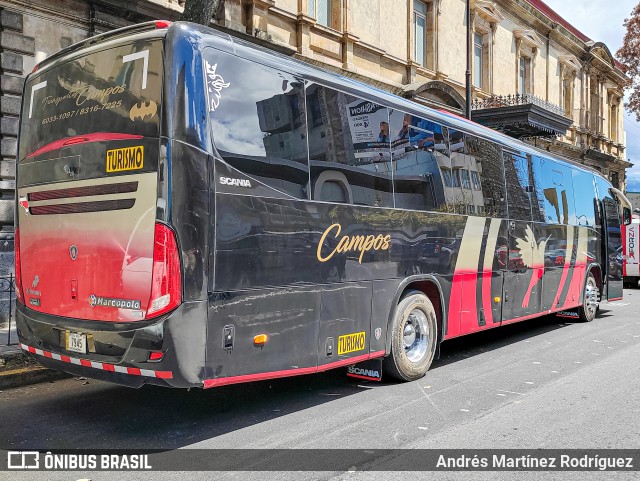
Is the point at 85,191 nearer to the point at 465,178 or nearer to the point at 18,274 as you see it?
the point at 18,274

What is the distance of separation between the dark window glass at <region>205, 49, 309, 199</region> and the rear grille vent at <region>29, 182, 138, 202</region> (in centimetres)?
77

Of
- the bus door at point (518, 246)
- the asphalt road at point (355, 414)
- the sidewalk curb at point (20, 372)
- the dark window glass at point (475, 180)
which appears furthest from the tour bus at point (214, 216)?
the bus door at point (518, 246)

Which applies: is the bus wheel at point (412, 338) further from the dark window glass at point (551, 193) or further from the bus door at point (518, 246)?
the dark window glass at point (551, 193)

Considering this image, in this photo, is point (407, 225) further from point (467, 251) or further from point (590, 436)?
point (590, 436)

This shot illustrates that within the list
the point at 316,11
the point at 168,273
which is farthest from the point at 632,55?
the point at 168,273

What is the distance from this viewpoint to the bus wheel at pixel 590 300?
40.1ft

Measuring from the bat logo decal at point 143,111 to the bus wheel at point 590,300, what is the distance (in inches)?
398

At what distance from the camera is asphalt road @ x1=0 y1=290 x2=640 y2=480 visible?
486 cm

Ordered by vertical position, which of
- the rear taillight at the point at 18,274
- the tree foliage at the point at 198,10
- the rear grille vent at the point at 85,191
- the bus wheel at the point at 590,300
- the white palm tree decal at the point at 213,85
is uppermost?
the tree foliage at the point at 198,10

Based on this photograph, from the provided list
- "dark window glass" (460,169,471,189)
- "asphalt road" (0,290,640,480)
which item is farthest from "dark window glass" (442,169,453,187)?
"asphalt road" (0,290,640,480)

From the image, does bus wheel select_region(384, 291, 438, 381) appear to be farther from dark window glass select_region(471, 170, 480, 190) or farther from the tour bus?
dark window glass select_region(471, 170, 480, 190)

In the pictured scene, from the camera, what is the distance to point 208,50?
479 cm

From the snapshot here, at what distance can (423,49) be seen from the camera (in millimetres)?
21875

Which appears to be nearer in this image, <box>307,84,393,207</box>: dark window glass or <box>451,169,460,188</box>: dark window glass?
<box>307,84,393,207</box>: dark window glass
